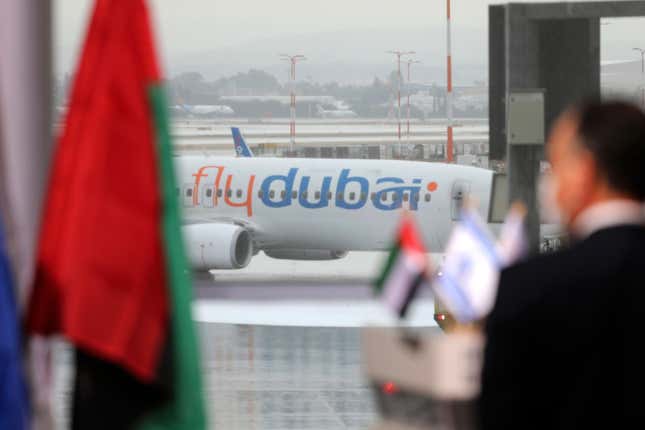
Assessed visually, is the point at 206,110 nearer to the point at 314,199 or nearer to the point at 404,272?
the point at 404,272

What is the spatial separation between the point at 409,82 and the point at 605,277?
5053 mm

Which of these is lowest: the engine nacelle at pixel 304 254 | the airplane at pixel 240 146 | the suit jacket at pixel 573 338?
the engine nacelle at pixel 304 254

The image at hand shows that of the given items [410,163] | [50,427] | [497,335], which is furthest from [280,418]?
[410,163]

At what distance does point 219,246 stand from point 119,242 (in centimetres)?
927

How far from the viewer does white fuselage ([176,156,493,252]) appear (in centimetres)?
1298

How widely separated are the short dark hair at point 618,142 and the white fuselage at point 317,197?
444 inches

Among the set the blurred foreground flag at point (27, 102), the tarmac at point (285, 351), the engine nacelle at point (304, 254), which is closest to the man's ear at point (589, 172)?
the blurred foreground flag at point (27, 102)

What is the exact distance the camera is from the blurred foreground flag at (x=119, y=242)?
166 centimetres

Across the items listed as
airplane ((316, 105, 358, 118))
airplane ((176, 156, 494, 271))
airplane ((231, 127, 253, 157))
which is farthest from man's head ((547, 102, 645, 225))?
airplane ((231, 127, 253, 157))

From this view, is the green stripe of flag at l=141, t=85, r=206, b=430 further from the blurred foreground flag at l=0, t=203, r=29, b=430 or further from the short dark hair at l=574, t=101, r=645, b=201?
the short dark hair at l=574, t=101, r=645, b=201

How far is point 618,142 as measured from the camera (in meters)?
1.27

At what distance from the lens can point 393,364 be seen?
1541 mm

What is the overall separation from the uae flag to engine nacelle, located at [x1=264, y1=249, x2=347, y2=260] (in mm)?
9256

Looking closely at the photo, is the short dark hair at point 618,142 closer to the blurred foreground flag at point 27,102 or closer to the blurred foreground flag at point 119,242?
the blurred foreground flag at point 119,242
